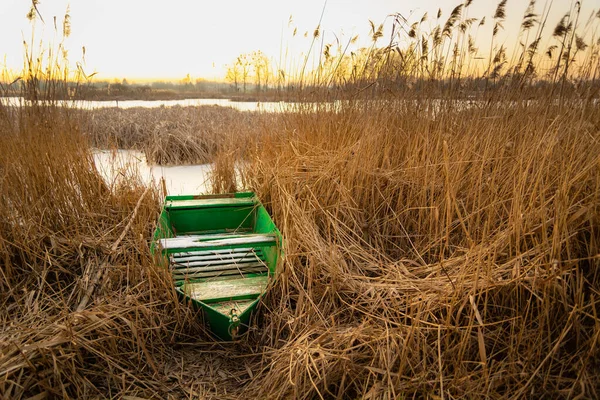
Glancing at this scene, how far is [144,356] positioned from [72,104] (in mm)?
2108

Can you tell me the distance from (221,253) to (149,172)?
1.51 meters

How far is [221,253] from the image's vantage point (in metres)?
3.16

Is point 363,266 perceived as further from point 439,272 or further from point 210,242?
point 210,242

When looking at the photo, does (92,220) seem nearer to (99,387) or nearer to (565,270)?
(99,387)

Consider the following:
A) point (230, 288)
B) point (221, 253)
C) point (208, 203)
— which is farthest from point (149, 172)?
point (230, 288)

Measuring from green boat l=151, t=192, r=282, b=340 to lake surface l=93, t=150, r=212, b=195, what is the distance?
1.37 ft

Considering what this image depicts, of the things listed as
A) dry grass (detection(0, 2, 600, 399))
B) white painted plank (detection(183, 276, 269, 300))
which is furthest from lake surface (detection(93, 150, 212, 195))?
white painted plank (detection(183, 276, 269, 300))

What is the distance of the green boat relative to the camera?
7.38ft

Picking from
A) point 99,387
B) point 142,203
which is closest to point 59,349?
point 99,387

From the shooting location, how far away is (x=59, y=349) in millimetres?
1728

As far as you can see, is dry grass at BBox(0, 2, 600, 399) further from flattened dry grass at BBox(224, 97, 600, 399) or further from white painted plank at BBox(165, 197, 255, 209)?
white painted plank at BBox(165, 197, 255, 209)

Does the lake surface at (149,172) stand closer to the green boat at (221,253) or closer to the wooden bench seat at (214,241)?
the green boat at (221,253)

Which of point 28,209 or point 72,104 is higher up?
point 72,104

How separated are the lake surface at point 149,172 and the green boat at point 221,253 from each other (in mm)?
417
